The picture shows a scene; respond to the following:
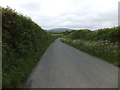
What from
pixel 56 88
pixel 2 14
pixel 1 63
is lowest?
pixel 56 88

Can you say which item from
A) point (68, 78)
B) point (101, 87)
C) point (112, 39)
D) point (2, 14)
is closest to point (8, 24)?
point (2, 14)

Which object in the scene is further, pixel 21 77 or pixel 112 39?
pixel 112 39

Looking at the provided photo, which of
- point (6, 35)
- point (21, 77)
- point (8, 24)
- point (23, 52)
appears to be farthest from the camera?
point (23, 52)

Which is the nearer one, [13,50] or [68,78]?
[68,78]

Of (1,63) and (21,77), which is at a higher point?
(1,63)

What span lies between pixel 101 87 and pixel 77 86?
0.86 m

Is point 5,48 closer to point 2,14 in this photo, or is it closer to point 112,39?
point 2,14

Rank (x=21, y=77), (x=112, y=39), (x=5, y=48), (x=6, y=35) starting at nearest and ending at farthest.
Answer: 1. (x=21, y=77)
2. (x=5, y=48)
3. (x=6, y=35)
4. (x=112, y=39)

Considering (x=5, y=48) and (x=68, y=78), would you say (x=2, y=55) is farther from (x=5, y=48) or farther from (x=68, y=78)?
(x=68, y=78)

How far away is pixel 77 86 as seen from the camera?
7516 millimetres

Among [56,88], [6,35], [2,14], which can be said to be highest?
[2,14]

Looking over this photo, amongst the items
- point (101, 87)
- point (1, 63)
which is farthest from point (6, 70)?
point (101, 87)

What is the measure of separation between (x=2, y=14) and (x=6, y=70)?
3873 mm

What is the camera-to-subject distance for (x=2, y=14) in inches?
450
